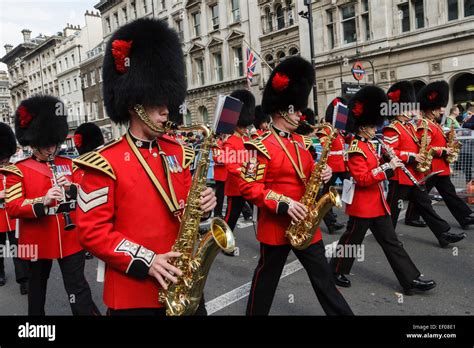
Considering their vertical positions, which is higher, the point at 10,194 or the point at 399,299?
the point at 10,194

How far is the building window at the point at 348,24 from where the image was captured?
23.4 m

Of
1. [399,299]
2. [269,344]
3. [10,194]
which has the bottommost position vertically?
[399,299]

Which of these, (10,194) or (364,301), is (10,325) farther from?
(364,301)

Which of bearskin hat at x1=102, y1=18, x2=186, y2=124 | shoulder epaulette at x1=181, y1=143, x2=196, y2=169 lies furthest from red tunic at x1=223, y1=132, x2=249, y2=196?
bearskin hat at x1=102, y1=18, x2=186, y2=124

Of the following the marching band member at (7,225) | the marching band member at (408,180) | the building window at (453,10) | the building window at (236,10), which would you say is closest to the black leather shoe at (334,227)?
→ the marching band member at (408,180)

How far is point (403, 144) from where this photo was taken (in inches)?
247

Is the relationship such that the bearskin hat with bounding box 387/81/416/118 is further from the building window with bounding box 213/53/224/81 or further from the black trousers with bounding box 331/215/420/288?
the building window with bounding box 213/53/224/81

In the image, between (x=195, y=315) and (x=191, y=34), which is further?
(x=191, y=34)

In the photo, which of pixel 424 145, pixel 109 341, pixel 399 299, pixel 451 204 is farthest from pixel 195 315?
pixel 451 204

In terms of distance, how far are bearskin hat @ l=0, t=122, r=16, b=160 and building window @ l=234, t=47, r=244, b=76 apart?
86.9 feet

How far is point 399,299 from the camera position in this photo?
4535 millimetres

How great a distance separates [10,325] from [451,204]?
6.44 metres

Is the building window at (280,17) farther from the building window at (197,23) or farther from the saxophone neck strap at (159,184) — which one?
the saxophone neck strap at (159,184)

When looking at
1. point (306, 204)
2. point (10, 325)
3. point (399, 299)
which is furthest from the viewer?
point (399, 299)
